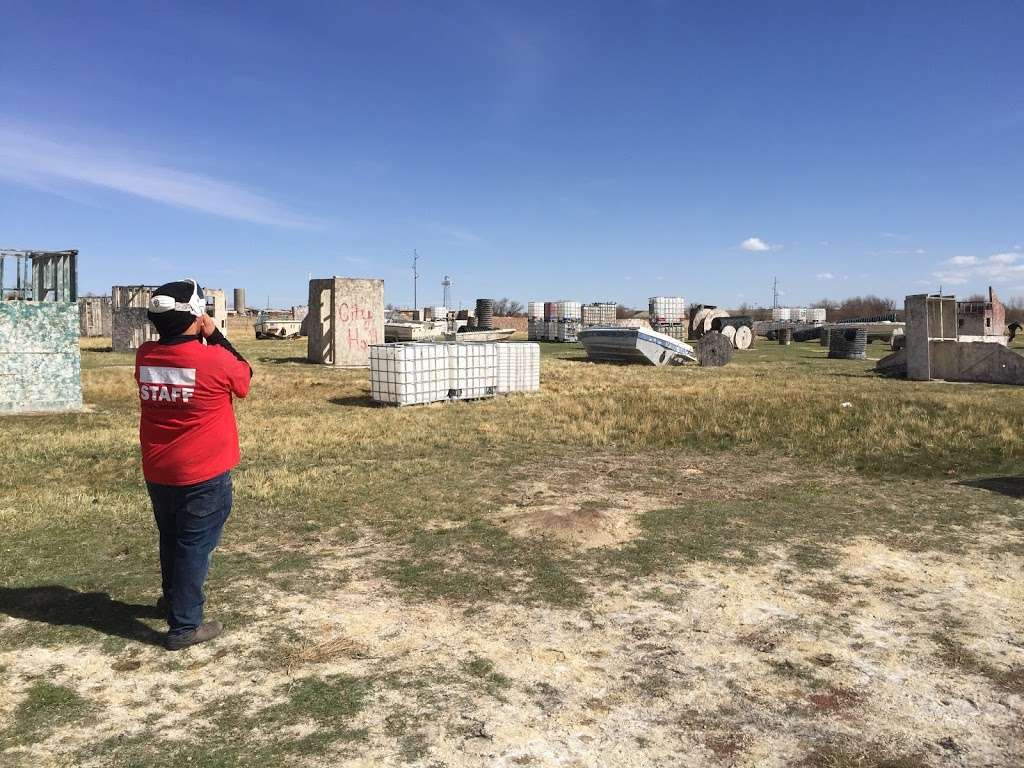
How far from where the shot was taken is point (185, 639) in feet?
12.1

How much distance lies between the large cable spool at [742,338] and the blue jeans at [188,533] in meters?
31.9

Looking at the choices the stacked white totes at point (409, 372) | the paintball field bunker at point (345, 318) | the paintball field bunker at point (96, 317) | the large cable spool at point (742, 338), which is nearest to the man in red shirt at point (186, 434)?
the stacked white totes at point (409, 372)

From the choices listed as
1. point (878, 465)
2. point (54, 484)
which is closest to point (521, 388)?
point (878, 465)

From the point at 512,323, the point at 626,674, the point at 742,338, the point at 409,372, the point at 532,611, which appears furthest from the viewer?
the point at 512,323

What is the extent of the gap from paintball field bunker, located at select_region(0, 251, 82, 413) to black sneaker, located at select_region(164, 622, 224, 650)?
377 inches

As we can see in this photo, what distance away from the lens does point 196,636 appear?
12.3 feet

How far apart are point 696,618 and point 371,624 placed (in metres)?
1.84

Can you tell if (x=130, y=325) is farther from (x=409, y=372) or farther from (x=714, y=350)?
(x=714, y=350)

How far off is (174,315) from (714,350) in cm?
2138

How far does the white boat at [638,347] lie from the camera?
77.0 feet

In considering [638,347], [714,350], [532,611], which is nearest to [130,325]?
[638,347]

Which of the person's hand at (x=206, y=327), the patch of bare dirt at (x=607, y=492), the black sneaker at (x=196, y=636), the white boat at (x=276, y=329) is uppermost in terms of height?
the white boat at (x=276, y=329)

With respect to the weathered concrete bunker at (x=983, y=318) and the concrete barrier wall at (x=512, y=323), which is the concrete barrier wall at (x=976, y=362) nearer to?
the weathered concrete bunker at (x=983, y=318)

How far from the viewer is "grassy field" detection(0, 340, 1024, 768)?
2.97 meters
